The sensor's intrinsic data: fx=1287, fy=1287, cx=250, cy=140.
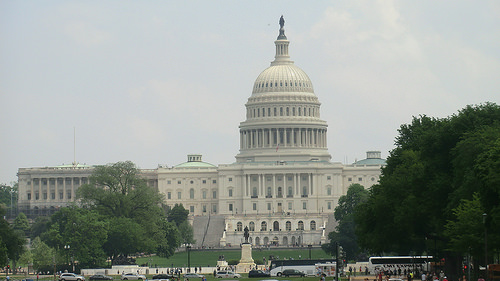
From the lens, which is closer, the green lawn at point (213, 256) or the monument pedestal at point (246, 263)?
the monument pedestal at point (246, 263)

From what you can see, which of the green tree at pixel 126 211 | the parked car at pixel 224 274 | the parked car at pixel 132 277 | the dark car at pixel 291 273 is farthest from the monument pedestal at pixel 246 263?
the parked car at pixel 132 277

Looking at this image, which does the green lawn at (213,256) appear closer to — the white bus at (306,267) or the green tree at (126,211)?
the green tree at (126,211)

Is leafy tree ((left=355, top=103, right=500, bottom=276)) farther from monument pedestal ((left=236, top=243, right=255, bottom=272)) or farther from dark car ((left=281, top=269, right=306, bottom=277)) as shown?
monument pedestal ((left=236, top=243, right=255, bottom=272))

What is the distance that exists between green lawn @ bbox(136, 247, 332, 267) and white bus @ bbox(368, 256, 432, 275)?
1391 inches

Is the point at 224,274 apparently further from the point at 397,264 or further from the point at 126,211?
the point at 126,211

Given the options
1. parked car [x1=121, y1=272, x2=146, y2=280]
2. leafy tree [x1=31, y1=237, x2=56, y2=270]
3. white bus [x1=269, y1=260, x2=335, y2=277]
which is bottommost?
parked car [x1=121, y1=272, x2=146, y2=280]

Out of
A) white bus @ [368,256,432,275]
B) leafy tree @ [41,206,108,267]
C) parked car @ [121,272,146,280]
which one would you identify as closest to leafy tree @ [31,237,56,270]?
leafy tree @ [41,206,108,267]

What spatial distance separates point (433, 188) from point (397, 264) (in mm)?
24936

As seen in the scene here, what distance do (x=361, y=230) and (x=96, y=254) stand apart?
129 ft

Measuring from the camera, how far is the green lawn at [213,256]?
477 feet

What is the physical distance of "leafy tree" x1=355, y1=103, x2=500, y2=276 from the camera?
78.2m

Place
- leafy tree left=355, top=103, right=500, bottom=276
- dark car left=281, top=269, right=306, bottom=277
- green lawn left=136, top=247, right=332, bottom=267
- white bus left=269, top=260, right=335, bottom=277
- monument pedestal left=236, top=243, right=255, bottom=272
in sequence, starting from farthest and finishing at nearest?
green lawn left=136, top=247, right=332, bottom=267 → monument pedestal left=236, top=243, right=255, bottom=272 → white bus left=269, top=260, right=335, bottom=277 → dark car left=281, top=269, right=306, bottom=277 → leafy tree left=355, top=103, right=500, bottom=276

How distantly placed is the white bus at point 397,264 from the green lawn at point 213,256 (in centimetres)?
3533

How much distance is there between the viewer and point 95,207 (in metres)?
143
